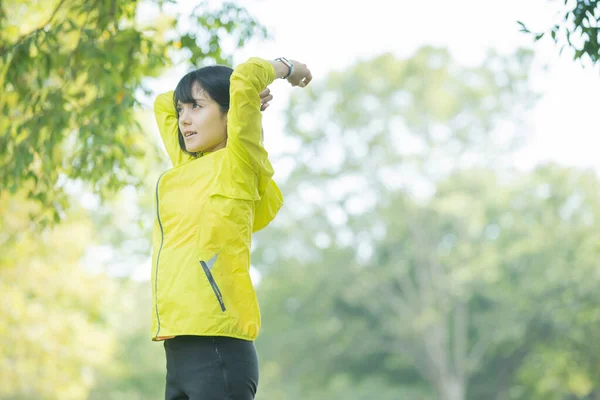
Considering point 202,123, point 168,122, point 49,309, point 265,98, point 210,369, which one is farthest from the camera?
point 49,309

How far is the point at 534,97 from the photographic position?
65.4 feet

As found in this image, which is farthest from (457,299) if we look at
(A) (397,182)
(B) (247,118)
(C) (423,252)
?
(B) (247,118)

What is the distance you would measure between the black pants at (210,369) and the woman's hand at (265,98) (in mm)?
762

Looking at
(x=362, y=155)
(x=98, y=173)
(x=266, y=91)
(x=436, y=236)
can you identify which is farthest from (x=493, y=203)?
(x=266, y=91)

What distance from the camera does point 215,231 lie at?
210 centimetres

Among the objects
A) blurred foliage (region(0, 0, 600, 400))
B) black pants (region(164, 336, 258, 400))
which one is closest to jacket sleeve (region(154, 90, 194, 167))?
black pants (region(164, 336, 258, 400))

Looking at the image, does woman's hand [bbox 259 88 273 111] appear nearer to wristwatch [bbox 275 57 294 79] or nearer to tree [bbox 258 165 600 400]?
wristwatch [bbox 275 57 294 79]

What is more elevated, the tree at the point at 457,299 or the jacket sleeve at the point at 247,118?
the tree at the point at 457,299

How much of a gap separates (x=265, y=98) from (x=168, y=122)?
356 mm

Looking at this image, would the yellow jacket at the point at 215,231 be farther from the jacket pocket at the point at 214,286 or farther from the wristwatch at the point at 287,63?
the wristwatch at the point at 287,63

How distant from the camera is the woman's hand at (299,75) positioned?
98.5 inches

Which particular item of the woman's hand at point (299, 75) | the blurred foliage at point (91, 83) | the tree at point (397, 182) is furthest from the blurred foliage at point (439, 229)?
the woman's hand at point (299, 75)

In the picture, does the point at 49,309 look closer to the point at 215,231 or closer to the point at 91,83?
the point at 91,83

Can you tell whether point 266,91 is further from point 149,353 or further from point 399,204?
point 149,353
